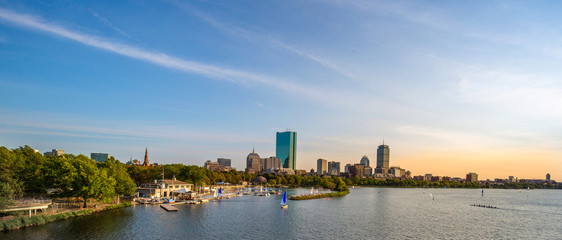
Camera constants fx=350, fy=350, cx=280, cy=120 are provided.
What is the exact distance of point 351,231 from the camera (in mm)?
64000

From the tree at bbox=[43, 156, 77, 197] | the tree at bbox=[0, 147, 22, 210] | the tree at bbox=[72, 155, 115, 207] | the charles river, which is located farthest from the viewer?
the tree at bbox=[72, 155, 115, 207]

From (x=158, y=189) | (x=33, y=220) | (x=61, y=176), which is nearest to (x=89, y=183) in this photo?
(x=61, y=176)

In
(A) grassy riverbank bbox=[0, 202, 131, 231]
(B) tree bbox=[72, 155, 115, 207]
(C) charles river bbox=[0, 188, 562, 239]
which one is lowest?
(C) charles river bbox=[0, 188, 562, 239]

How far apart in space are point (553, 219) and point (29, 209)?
119 meters

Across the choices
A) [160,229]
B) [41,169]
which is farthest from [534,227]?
[41,169]

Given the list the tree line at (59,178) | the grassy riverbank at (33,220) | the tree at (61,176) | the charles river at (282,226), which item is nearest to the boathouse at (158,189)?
the charles river at (282,226)

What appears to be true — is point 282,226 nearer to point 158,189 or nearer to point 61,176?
point 61,176

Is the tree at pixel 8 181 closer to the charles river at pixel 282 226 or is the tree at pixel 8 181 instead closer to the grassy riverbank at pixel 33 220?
the grassy riverbank at pixel 33 220

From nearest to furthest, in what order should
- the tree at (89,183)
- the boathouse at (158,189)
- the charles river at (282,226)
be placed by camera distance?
the charles river at (282,226)
the tree at (89,183)
the boathouse at (158,189)

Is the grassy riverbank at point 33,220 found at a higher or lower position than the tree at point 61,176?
lower

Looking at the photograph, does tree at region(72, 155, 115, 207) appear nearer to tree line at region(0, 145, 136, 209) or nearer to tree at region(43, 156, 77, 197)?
tree line at region(0, 145, 136, 209)

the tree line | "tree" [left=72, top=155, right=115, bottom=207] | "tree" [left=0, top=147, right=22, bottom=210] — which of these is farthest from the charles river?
the tree line

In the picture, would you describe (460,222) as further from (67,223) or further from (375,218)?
(67,223)

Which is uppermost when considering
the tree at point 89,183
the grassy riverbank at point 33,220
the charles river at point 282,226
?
the tree at point 89,183
